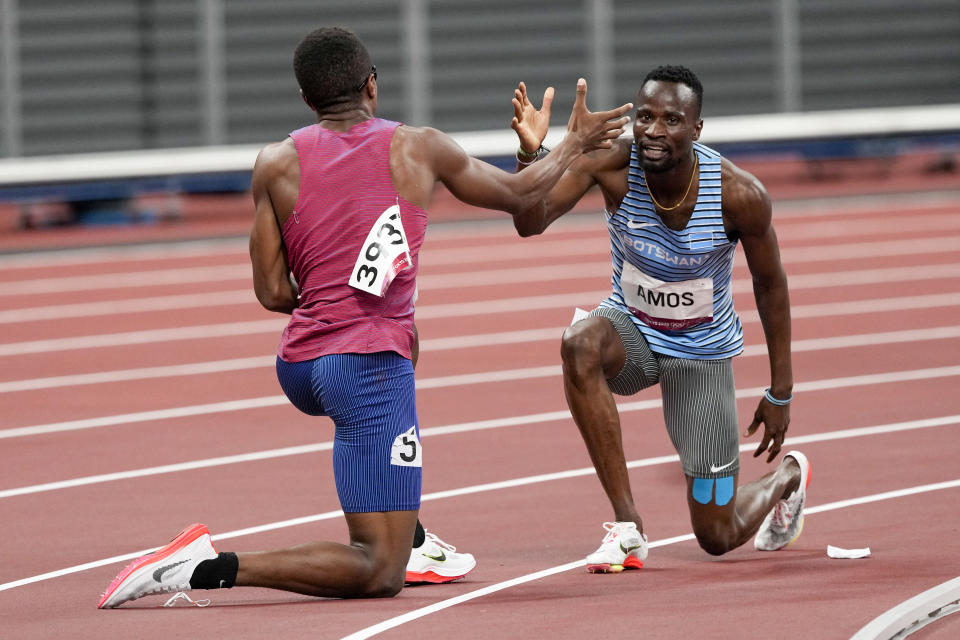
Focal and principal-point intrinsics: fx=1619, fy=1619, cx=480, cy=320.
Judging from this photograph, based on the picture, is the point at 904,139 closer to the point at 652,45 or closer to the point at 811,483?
the point at 652,45

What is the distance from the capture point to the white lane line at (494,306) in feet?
42.0

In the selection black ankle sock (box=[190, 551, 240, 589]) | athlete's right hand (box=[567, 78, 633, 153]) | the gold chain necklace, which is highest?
athlete's right hand (box=[567, 78, 633, 153])

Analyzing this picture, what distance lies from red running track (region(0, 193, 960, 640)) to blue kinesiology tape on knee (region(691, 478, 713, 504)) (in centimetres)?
23

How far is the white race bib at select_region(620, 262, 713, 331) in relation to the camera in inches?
234

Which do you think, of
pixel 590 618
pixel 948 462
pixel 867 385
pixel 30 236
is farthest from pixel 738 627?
pixel 30 236

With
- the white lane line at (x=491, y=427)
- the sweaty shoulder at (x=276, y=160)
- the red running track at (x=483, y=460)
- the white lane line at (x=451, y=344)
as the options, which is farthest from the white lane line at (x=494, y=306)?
the sweaty shoulder at (x=276, y=160)

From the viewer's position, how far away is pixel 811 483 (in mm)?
7254

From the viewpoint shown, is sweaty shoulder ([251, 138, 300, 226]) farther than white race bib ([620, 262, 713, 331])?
No

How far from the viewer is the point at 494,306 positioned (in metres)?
14.1

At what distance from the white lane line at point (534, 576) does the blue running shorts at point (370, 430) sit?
1.12 ft

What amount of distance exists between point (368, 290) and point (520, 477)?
2650mm

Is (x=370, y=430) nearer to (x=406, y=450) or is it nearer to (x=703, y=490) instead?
(x=406, y=450)

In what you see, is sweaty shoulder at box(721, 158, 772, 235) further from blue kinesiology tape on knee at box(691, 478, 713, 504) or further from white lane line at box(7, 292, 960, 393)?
white lane line at box(7, 292, 960, 393)

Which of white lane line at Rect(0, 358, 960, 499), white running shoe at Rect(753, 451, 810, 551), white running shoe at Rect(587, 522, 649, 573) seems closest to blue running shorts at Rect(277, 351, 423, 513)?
white running shoe at Rect(587, 522, 649, 573)
